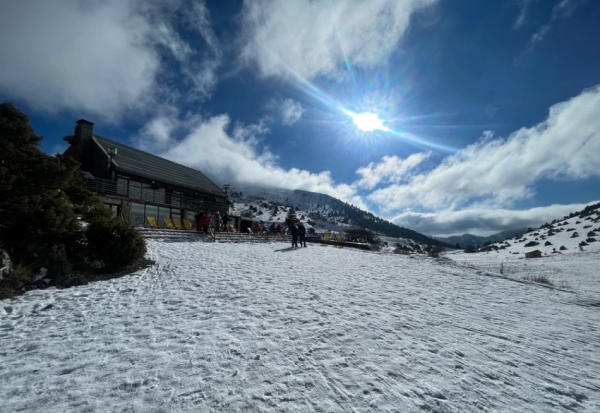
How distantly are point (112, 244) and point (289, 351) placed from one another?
715 cm

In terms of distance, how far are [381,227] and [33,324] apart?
190 m

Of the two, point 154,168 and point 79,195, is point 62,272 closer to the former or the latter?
point 79,195

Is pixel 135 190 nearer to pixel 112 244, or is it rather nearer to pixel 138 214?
pixel 138 214

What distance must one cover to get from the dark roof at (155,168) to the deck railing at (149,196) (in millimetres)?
1435

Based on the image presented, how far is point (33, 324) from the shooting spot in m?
4.52

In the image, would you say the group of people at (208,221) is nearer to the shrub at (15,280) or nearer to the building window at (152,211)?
the building window at (152,211)

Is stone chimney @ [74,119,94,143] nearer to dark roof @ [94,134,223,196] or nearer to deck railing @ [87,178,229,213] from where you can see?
dark roof @ [94,134,223,196]

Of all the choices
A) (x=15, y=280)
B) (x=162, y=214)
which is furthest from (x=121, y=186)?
(x=15, y=280)

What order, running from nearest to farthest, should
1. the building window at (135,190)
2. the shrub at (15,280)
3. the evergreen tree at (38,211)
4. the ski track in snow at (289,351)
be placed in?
the ski track in snow at (289,351) < the shrub at (15,280) < the evergreen tree at (38,211) < the building window at (135,190)

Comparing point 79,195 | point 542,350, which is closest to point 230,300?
point 542,350

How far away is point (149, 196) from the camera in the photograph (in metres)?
25.8

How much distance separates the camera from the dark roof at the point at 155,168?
1017 inches

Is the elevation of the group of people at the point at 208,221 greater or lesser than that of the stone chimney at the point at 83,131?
lesser

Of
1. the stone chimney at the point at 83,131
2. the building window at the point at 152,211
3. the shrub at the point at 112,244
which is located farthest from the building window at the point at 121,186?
the shrub at the point at 112,244
